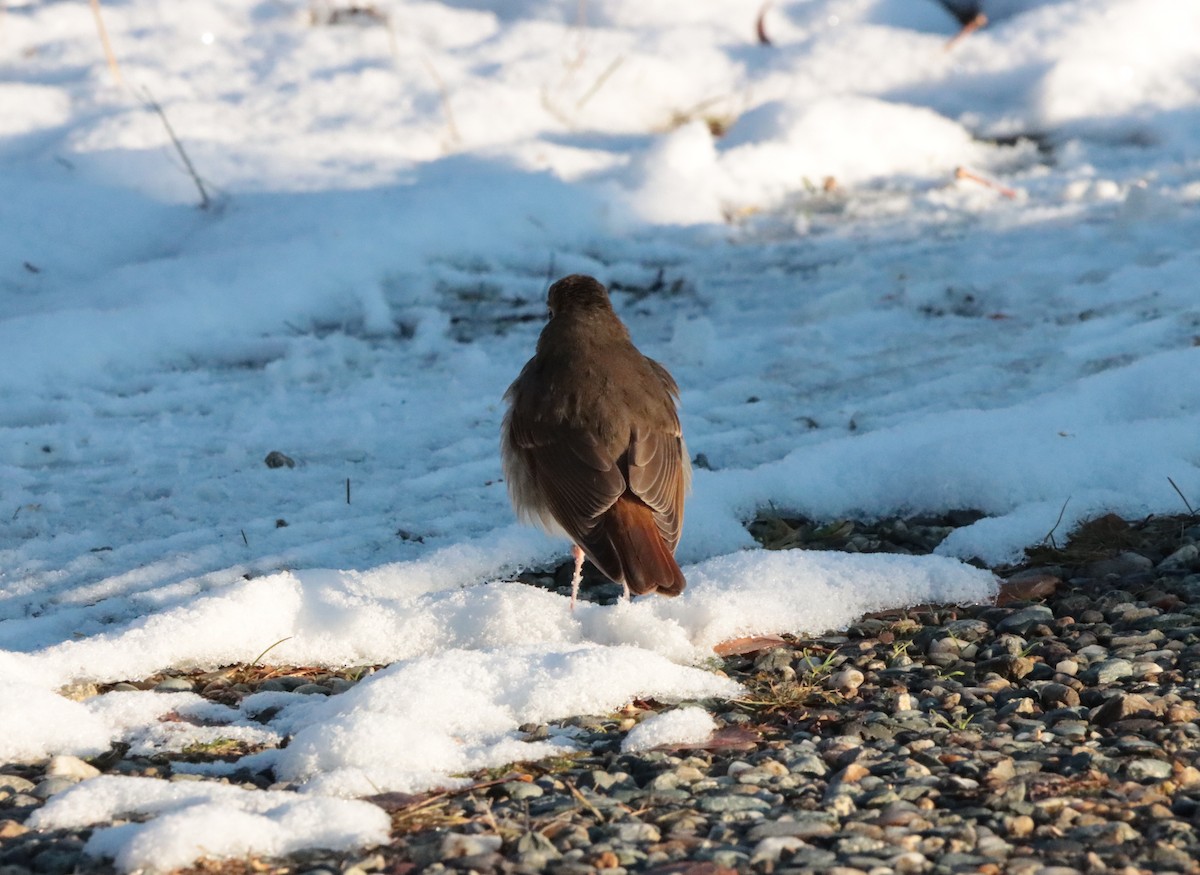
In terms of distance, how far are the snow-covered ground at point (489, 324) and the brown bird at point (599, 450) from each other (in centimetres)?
22

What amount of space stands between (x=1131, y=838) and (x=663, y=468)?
228 centimetres

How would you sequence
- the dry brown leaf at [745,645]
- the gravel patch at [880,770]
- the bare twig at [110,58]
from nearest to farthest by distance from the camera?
the gravel patch at [880,770]
the dry brown leaf at [745,645]
the bare twig at [110,58]

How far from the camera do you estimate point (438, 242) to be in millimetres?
8586

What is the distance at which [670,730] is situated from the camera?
3609 mm

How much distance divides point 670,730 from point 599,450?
1.47m

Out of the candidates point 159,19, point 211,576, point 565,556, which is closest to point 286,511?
point 211,576

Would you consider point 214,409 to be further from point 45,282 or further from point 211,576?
point 45,282

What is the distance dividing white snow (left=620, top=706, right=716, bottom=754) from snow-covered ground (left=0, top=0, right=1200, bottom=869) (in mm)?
22

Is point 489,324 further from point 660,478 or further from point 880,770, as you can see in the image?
Result: point 880,770

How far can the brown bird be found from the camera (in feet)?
15.1

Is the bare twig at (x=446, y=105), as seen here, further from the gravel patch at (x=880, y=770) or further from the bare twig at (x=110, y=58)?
the gravel patch at (x=880, y=770)

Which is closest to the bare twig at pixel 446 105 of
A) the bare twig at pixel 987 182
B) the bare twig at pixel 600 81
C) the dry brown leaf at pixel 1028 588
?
the bare twig at pixel 600 81

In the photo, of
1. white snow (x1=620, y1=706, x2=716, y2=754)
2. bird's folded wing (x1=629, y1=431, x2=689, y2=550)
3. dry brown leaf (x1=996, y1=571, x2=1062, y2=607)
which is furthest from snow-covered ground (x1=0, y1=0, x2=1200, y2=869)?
bird's folded wing (x1=629, y1=431, x2=689, y2=550)

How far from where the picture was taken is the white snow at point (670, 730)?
3.55 m
